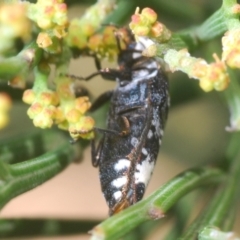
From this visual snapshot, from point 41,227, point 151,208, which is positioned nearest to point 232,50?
point 151,208

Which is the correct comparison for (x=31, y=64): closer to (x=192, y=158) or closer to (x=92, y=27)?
(x=92, y=27)

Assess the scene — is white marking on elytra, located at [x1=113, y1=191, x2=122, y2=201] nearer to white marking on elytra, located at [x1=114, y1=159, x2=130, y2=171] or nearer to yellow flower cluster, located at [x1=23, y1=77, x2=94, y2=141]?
white marking on elytra, located at [x1=114, y1=159, x2=130, y2=171]

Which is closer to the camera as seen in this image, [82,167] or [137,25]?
[137,25]

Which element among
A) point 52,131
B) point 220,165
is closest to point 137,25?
point 52,131

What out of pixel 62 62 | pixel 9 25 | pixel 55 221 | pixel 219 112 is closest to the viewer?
pixel 9 25

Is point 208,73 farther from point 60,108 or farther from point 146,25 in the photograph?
point 60,108

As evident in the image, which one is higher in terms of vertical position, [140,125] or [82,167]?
[82,167]
